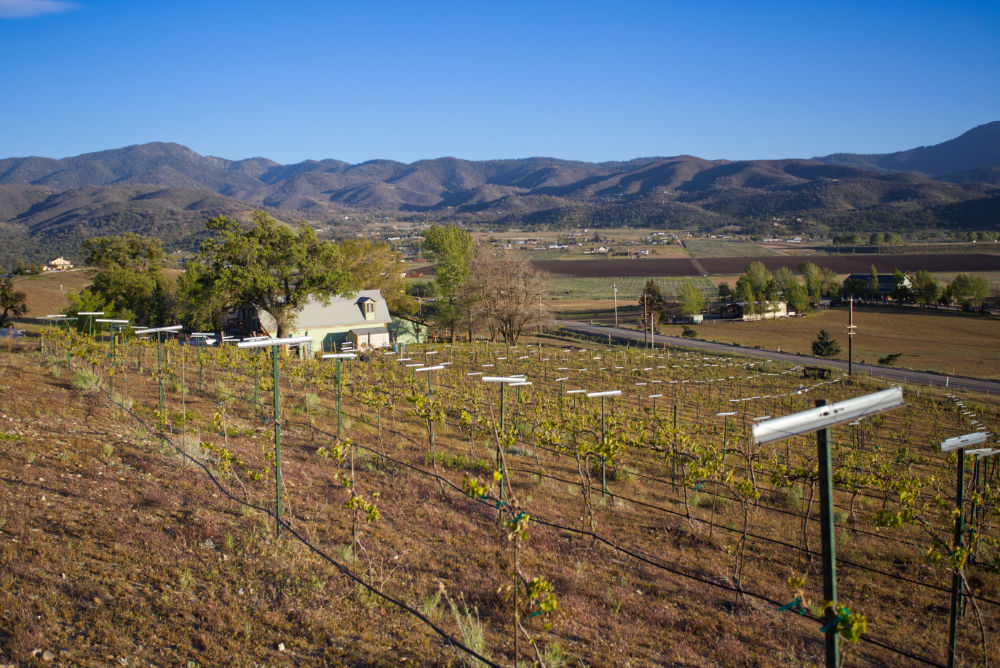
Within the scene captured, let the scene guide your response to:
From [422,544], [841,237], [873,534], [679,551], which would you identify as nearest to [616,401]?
[873,534]

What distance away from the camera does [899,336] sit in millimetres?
58750

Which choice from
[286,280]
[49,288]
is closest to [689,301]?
[286,280]

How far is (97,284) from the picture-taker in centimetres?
4456

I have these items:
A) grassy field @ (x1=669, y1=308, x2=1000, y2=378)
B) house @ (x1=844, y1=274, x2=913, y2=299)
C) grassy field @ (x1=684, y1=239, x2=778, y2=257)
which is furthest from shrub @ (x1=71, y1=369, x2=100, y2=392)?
grassy field @ (x1=684, y1=239, x2=778, y2=257)

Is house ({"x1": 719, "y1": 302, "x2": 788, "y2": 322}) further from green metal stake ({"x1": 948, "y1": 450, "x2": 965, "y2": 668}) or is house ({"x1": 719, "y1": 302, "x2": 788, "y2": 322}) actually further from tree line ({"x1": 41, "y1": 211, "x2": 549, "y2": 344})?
green metal stake ({"x1": 948, "y1": 450, "x2": 965, "y2": 668})

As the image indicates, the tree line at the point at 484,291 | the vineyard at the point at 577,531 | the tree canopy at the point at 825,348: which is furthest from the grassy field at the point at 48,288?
the tree canopy at the point at 825,348

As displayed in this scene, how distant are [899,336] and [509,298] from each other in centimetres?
4226

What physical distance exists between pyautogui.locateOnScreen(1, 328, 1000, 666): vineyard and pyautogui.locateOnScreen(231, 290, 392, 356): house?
2024 centimetres

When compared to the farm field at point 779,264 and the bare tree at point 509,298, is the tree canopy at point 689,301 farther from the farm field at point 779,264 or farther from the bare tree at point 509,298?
the farm field at point 779,264

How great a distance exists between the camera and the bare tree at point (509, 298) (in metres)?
41.4

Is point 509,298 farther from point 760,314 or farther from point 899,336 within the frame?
point 760,314

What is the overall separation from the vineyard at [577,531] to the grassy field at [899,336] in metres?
37.2

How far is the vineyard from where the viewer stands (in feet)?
18.8

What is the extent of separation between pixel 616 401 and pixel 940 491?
30.6 feet
